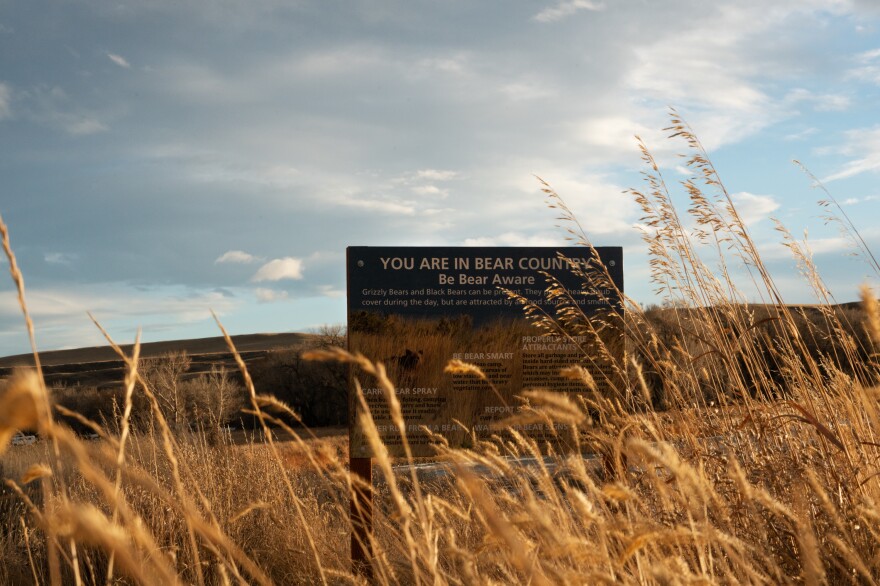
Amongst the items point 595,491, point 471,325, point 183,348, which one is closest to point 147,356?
point 183,348

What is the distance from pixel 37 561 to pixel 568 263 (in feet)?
15.9

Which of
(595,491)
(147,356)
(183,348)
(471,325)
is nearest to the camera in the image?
(595,491)

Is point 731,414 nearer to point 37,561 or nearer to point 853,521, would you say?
point 853,521

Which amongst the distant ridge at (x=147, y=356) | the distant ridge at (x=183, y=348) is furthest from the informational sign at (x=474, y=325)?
the distant ridge at (x=183, y=348)

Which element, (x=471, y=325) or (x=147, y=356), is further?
(x=147, y=356)

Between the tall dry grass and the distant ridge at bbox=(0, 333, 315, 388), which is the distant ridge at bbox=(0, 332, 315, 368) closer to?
the distant ridge at bbox=(0, 333, 315, 388)

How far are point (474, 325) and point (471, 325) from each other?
0.02 meters

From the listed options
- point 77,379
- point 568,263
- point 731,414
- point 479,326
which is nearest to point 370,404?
point 479,326

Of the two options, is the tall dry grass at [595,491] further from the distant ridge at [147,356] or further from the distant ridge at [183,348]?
the distant ridge at [183,348]

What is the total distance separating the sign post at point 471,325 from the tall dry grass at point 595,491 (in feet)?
0.60

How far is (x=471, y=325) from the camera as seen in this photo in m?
5.96

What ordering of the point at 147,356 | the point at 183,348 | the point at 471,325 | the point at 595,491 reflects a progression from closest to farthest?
the point at 595,491 → the point at 471,325 → the point at 147,356 → the point at 183,348

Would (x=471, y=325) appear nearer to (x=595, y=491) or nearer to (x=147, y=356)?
(x=595, y=491)

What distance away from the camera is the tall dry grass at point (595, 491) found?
1.51 meters
